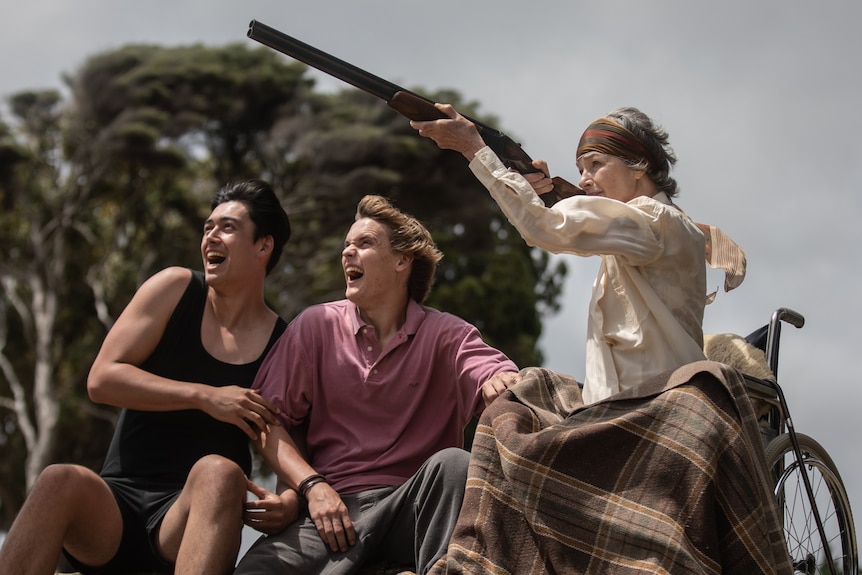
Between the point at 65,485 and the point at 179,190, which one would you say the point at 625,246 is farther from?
the point at 179,190

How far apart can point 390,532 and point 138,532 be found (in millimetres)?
839

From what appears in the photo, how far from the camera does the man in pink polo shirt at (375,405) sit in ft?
11.5

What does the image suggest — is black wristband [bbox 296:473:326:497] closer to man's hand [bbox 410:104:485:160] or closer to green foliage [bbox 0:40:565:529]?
man's hand [bbox 410:104:485:160]

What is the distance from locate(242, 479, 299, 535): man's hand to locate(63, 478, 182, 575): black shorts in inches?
12.0

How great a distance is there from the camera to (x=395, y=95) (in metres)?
4.17

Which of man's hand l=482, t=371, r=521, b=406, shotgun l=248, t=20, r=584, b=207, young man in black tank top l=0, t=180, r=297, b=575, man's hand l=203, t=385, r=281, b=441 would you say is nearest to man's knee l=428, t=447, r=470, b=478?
man's hand l=482, t=371, r=521, b=406

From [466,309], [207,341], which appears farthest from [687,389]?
[466,309]

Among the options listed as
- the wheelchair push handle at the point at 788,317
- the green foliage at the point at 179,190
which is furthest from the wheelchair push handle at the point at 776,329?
the green foliage at the point at 179,190

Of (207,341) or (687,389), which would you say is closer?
(687,389)

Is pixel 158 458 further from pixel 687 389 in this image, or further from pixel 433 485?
pixel 687 389

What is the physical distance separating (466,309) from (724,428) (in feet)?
51.2

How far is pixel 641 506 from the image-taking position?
315cm

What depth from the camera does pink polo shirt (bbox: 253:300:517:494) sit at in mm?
3814

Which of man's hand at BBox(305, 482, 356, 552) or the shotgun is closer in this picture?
man's hand at BBox(305, 482, 356, 552)
